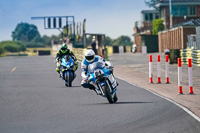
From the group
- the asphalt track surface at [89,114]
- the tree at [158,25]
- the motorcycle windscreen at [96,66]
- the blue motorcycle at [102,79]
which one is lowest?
the asphalt track surface at [89,114]

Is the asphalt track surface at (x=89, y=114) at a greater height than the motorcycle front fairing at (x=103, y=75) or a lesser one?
lesser

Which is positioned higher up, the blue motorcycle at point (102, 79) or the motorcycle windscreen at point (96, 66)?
the motorcycle windscreen at point (96, 66)

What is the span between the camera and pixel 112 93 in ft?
45.9

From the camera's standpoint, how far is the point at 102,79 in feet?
45.3

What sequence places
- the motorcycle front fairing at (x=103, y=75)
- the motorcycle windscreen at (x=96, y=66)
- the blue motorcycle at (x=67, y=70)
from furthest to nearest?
the blue motorcycle at (x=67, y=70)
the motorcycle windscreen at (x=96, y=66)
the motorcycle front fairing at (x=103, y=75)

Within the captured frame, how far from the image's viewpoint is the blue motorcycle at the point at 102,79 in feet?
45.2

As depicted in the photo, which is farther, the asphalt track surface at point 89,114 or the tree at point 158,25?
the tree at point 158,25

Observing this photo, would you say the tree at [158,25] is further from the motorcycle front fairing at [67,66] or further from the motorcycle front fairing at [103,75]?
the motorcycle front fairing at [103,75]

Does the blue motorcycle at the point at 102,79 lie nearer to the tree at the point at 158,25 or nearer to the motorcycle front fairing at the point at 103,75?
the motorcycle front fairing at the point at 103,75

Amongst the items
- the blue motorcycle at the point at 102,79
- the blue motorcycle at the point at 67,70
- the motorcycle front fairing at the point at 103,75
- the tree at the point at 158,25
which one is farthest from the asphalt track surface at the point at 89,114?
the tree at the point at 158,25

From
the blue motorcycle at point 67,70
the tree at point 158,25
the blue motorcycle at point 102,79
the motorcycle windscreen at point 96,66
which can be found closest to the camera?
the blue motorcycle at point 102,79

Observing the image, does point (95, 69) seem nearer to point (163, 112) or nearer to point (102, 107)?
point (102, 107)

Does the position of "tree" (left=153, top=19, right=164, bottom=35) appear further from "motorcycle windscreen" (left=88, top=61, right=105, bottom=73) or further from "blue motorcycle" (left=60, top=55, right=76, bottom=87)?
"motorcycle windscreen" (left=88, top=61, right=105, bottom=73)

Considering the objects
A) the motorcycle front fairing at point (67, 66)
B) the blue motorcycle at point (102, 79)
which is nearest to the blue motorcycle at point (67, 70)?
the motorcycle front fairing at point (67, 66)
